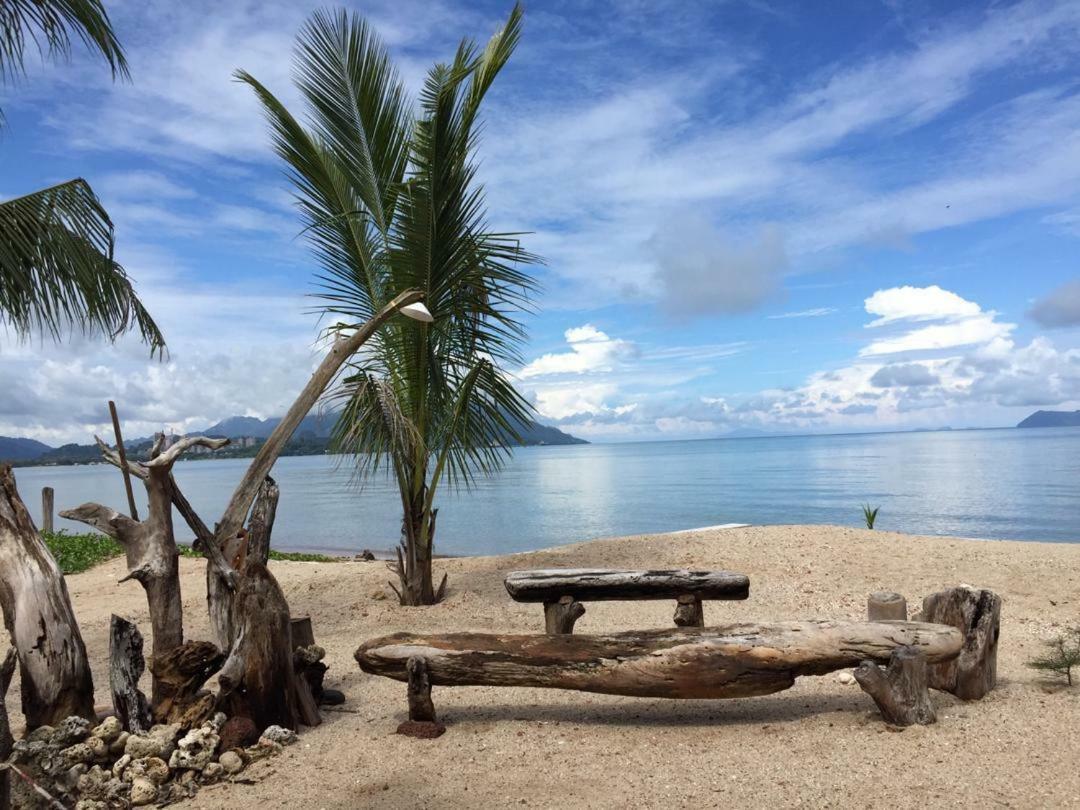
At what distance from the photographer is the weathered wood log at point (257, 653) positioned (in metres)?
4.43

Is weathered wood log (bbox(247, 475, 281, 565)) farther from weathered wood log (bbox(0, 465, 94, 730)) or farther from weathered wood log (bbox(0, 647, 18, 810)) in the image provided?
weathered wood log (bbox(0, 647, 18, 810))

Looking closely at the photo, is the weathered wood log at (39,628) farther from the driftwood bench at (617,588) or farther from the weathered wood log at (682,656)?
the driftwood bench at (617,588)

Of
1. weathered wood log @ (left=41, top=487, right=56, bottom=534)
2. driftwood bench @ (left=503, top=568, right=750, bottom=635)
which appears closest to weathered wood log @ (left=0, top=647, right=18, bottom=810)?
driftwood bench @ (left=503, top=568, right=750, bottom=635)

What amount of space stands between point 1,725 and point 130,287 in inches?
141

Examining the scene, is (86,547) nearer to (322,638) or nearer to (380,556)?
(380,556)

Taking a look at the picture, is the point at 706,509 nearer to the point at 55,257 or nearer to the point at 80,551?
the point at 80,551

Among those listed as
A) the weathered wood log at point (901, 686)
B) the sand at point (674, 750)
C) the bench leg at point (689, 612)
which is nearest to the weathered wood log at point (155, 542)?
the sand at point (674, 750)

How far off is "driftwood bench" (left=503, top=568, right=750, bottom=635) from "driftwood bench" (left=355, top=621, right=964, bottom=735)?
801mm

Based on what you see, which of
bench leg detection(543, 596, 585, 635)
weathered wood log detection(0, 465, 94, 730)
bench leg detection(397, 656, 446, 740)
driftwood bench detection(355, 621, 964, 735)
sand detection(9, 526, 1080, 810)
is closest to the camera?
sand detection(9, 526, 1080, 810)

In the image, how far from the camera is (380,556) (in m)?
19.0

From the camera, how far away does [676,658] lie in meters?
4.54

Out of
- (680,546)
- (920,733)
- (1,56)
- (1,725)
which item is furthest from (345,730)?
(680,546)

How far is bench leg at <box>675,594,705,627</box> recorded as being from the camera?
5543 mm

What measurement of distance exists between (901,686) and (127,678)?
4.46 m
